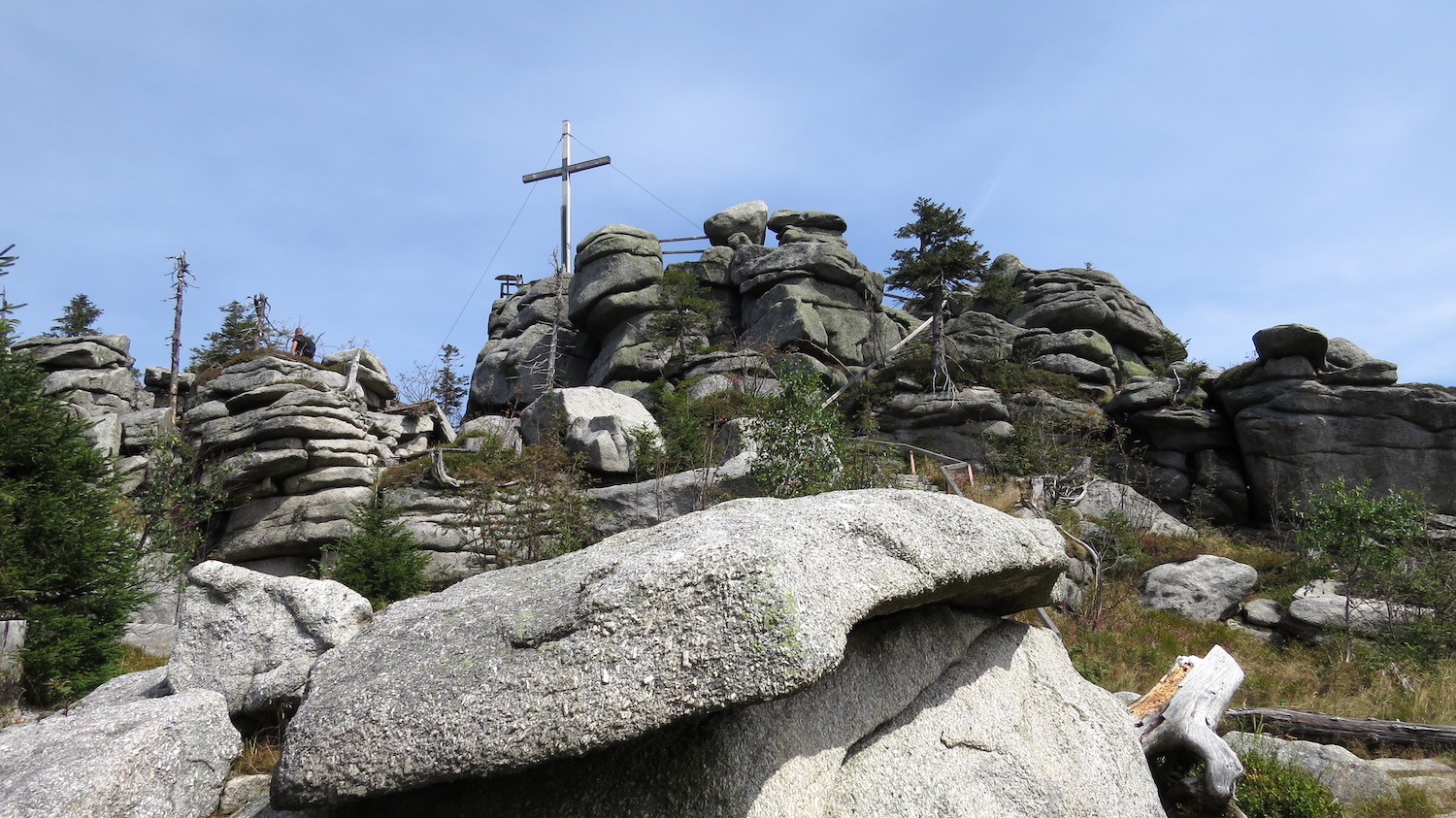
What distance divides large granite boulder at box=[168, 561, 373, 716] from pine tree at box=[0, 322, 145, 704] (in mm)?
2307

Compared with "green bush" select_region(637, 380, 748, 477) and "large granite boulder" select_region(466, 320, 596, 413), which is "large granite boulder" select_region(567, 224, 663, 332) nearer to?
"large granite boulder" select_region(466, 320, 596, 413)

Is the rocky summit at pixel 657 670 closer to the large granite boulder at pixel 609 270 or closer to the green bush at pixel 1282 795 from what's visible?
the green bush at pixel 1282 795

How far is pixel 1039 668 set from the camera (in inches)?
299

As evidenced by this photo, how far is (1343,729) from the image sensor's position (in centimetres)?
1001

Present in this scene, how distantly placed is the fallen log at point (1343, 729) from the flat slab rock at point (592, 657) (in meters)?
7.46

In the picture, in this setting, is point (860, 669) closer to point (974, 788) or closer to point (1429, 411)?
point (974, 788)

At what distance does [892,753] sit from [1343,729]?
7.55 metres

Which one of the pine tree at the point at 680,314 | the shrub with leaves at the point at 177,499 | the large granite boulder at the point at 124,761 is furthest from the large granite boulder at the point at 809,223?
the large granite boulder at the point at 124,761

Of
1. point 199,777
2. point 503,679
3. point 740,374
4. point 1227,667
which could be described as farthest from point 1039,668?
point 740,374

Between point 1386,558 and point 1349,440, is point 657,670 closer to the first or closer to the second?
point 1386,558

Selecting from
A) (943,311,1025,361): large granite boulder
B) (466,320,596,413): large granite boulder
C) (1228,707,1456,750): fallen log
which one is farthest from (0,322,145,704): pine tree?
(943,311,1025,361): large granite boulder

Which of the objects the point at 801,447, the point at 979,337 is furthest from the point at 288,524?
the point at 979,337

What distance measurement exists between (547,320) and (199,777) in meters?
37.1

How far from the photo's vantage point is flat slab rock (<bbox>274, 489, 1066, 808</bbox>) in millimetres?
4309
